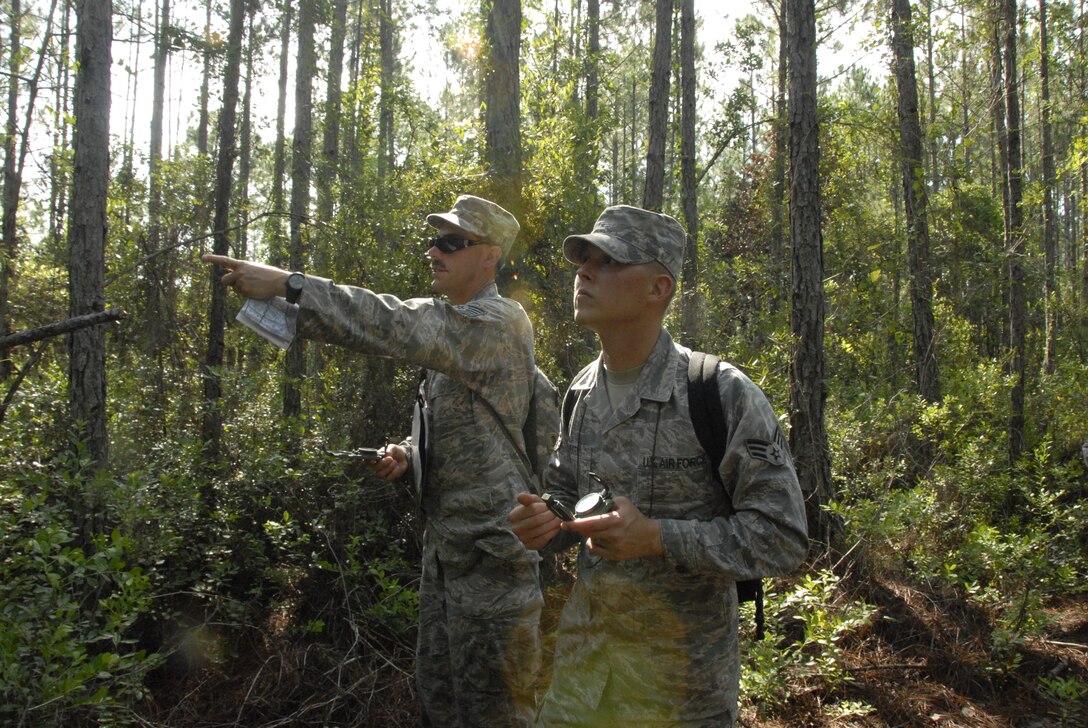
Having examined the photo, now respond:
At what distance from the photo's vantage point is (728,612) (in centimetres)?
216

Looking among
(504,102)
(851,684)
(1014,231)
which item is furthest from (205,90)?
(851,684)

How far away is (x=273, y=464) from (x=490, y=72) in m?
4.46

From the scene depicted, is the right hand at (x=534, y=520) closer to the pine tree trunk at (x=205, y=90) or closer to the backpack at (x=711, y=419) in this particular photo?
the backpack at (x=711, y=419)

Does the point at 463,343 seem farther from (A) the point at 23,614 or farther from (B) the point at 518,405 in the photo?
(A) the point at 23,614

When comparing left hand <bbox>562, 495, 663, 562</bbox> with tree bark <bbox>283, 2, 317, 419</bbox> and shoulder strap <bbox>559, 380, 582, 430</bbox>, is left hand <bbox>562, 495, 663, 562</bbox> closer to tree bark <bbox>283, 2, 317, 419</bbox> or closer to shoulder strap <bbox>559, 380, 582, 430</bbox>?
shoulder strap <bbox>559, 380, 582, 430</bbox>

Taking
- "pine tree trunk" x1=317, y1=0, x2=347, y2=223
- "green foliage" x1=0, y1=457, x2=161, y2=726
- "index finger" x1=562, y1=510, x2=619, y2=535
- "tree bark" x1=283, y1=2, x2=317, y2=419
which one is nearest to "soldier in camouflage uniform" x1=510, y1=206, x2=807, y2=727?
"index finger" x1=562, y1=510, x2=619, y2=535

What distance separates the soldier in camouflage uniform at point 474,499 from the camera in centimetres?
314

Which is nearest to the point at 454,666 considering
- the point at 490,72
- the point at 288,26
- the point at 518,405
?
the point at 518,405

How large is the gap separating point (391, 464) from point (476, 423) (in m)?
0.40

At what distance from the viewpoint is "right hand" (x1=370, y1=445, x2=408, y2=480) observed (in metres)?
3.22

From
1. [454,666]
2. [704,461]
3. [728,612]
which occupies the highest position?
[704,461]

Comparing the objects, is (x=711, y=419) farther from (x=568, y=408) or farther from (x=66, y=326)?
(x=66, y=326)

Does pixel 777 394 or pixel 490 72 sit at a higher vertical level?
pixel 490 72

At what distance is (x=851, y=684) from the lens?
15.6 ft
